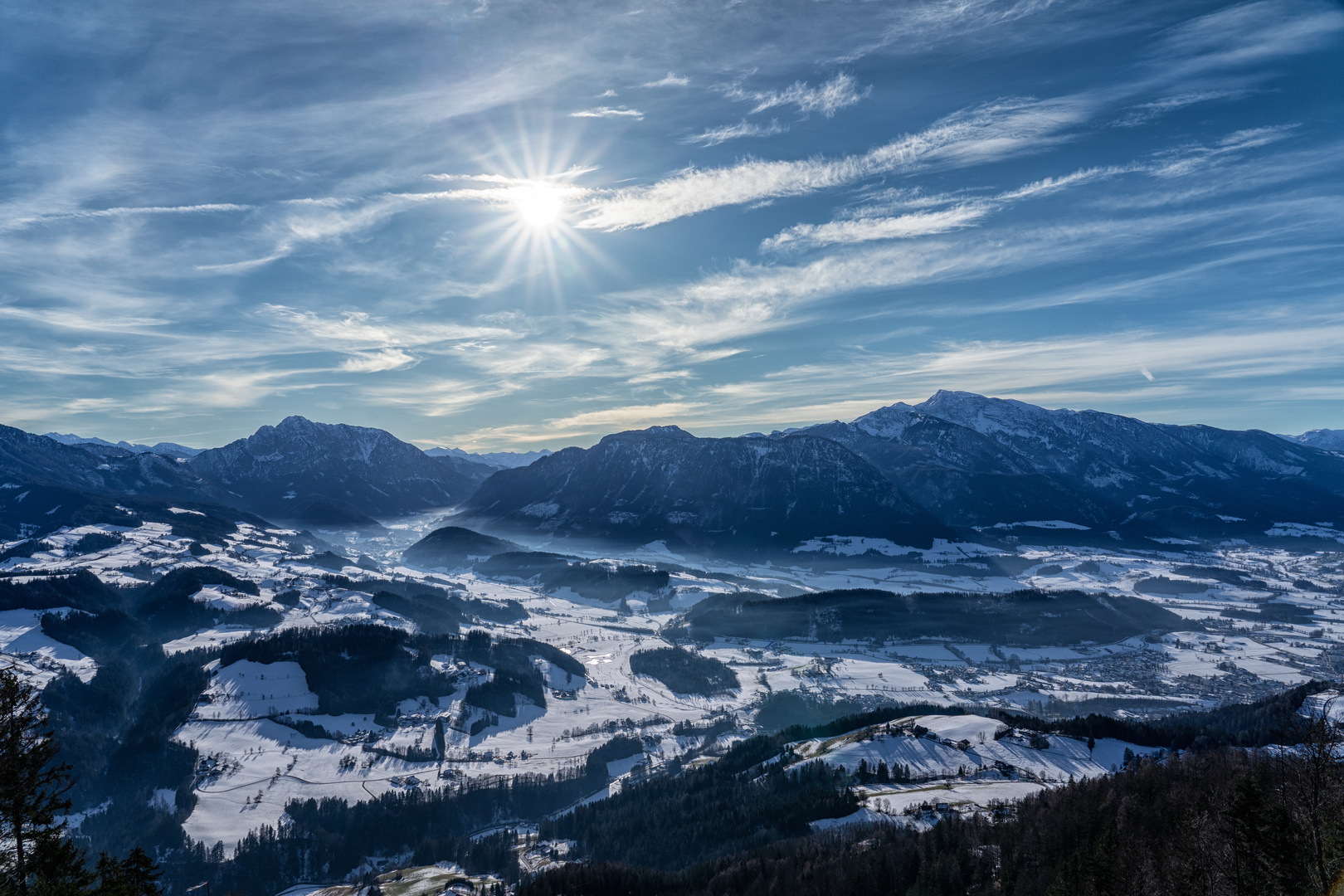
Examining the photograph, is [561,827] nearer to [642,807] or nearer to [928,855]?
[642,807]

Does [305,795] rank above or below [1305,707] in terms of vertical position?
→ below

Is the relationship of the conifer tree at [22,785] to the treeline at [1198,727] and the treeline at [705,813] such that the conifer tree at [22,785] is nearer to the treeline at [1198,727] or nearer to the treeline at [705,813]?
the treeline at [705,813]

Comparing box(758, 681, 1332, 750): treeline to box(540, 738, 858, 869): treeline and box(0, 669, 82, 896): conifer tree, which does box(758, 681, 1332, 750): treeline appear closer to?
box(540, 738, 858, 869): treeline

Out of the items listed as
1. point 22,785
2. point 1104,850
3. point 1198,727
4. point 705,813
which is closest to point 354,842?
point 705,813

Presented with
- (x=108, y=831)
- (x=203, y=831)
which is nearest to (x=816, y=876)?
(x=203, y=831)

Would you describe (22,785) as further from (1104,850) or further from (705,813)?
(705,813)

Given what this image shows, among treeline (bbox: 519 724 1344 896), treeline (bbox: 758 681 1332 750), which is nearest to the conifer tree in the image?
treeline (bbox: 519 724 1344 896)

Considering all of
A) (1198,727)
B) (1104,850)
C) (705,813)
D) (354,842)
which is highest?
(1104,850)

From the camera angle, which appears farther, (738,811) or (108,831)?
(108,831)
